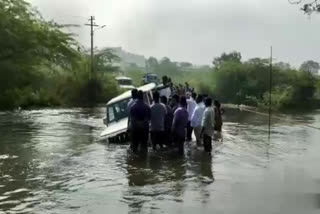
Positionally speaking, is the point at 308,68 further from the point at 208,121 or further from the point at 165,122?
the point at 208,121

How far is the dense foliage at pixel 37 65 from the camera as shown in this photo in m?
46.5

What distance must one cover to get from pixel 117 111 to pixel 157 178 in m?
8.26

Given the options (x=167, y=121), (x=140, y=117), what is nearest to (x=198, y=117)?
(x=167, y=121)

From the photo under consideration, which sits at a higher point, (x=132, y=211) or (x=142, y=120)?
(x=142, y=120)

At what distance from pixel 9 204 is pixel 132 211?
229 cm

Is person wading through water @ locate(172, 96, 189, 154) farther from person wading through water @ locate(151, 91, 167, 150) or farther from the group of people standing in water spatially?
person wading through water @ locate(151, 91, 167, 150)

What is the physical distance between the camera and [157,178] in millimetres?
13219

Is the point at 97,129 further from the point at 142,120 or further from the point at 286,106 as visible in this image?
the point at 286,106

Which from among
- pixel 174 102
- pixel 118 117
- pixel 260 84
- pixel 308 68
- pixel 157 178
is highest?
pixel 308 68

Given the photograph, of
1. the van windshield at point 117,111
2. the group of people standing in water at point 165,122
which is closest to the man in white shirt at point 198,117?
the group of people standing in water at point 165,122

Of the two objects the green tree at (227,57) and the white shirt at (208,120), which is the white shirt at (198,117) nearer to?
the white shirt at (208,120)

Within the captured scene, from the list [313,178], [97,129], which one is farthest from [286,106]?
[313,178]

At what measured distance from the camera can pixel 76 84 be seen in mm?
62406

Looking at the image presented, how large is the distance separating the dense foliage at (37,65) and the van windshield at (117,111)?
2584cm
